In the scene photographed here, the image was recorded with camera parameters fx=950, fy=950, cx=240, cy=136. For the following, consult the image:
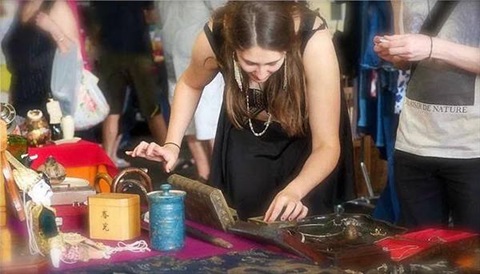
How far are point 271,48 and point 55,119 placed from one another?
1.13m

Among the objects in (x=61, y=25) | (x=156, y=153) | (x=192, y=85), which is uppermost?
(x=61, y=25)

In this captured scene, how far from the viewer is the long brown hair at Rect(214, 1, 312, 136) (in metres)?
1.85

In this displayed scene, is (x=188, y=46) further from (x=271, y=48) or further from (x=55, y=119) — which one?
(x=271, y=48)

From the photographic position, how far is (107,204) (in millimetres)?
1743

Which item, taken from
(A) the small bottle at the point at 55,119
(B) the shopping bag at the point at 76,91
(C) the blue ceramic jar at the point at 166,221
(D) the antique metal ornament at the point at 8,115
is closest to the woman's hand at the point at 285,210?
(C) the blue ceramic jar at the point at 166,221

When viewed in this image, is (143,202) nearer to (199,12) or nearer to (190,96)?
(190,96)

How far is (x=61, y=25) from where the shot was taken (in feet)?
9.95

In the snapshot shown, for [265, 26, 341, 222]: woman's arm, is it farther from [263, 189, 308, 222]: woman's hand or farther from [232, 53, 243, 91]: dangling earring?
[232, 53, 243, 91]: dangling earring

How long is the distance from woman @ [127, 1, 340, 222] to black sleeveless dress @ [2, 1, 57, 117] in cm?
88

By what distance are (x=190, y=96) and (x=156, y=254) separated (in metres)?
0.60

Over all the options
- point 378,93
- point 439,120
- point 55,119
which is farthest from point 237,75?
point 378,93

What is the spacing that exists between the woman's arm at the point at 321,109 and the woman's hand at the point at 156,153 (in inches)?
10.5

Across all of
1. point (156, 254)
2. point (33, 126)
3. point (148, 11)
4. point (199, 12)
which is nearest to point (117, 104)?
point (148, 11)

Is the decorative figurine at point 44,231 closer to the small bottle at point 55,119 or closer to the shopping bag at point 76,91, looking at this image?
the small bottle at point 55,119
